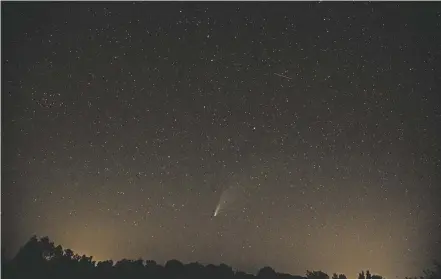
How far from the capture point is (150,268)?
5.78 meters

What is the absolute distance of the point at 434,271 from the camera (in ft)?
18.1

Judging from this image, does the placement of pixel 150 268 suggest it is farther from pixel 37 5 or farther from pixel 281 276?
pixel 37 5

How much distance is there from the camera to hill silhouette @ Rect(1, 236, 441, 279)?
5559 mm

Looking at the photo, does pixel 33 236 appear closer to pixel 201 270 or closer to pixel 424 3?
pixel 201 270

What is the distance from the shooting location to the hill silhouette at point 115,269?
556 cm

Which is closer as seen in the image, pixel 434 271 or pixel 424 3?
Result: pixel 424 3

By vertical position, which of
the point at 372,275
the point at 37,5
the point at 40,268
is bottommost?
the point at 40,268

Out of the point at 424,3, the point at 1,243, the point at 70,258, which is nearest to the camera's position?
the point at 424,3

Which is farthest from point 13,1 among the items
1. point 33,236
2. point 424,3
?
point 424,3

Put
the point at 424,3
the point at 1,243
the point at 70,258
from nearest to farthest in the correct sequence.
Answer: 1. the point at 424,3
2. the point at 1,243
3. the point at 70,258

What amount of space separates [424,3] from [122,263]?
14.6 ft

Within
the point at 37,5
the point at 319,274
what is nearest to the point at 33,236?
the point at 37,5

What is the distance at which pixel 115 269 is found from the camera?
571 cm

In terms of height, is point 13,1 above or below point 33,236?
above
